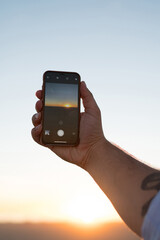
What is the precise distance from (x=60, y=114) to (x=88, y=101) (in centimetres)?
37

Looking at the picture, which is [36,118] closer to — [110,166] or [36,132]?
[36,132]

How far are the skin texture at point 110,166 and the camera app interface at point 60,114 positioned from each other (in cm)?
9

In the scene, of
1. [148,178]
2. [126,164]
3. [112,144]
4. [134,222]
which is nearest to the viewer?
[134,222]

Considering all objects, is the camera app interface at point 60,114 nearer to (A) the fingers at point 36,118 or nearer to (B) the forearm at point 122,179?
(A) the fingers at point 36,118

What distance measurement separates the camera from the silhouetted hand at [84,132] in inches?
161

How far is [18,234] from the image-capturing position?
225 ft

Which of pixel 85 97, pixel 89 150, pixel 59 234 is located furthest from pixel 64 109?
pixel 59 234

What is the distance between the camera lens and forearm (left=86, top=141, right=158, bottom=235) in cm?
287

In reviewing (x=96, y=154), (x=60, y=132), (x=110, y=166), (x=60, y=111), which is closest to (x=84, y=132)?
(x=60, y=132)

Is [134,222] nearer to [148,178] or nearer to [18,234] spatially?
[148,178]

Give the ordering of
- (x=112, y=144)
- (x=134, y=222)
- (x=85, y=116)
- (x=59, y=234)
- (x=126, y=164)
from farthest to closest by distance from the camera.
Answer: (x=59, y=234) < (x=85, y=116) < (x=112, y=144) < (x=126, y=164) < (x=134, y=222)

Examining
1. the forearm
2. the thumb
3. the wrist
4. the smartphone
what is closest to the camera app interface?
the smartphone

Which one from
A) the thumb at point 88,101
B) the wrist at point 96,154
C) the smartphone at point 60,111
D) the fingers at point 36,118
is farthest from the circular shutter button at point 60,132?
the wrist at point 96,154

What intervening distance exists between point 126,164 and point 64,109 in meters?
1.34
